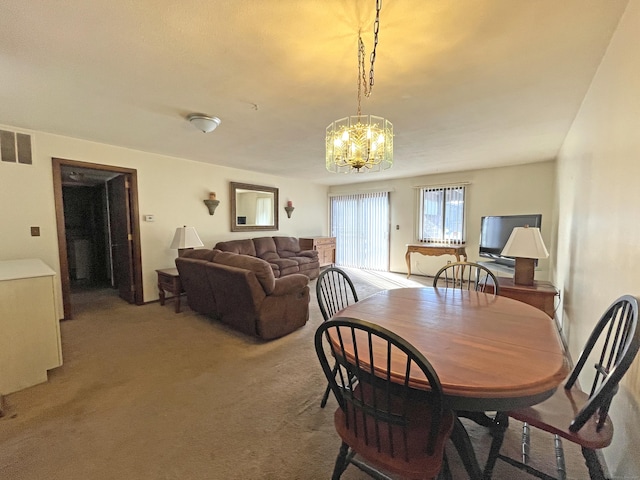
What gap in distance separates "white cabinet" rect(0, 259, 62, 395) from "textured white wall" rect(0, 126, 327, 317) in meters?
1.28

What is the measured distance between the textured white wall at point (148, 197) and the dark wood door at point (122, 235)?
0.19m

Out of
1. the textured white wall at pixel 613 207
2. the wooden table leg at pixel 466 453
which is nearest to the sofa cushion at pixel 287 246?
the textured white wall at pixel 613 207

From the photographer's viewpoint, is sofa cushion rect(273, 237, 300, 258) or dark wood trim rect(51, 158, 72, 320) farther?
sofa cushion rect(273, 237, 300, 258)

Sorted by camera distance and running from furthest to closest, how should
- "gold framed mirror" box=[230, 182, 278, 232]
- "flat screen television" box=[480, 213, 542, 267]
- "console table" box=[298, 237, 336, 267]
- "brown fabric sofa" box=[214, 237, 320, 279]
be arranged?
"console table" box=[298, 237, 336, 267] < "gold framed mirror" box=[230, 182, 278, 232] < "brown fabric sofa" box=[214, 237, 320, 279] < "flat screen television" box=[480, 213, 542, 267]

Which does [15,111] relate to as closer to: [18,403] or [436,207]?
[18,403]

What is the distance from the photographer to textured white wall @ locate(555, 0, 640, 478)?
125 centimetres

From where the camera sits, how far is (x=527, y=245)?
2.62 m

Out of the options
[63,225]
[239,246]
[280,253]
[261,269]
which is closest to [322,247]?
[280,253]

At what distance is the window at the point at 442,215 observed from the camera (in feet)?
18.4

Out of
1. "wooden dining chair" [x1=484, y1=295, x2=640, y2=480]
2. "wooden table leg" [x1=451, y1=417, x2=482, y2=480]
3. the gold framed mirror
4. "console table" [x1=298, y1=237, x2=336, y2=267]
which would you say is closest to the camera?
"wooden dining chair" [x1=484, y1=295, x2=640, y2=480]

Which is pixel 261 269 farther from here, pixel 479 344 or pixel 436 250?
pixel 436 250

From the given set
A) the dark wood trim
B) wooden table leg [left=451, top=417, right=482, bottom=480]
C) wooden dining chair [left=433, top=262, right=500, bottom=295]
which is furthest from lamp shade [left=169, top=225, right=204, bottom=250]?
wooden table leg [left=451, top=417, right=482, bottom=480]

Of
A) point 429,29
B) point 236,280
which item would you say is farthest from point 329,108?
→ point 236,280

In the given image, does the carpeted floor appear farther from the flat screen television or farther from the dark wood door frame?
the flat screen television
